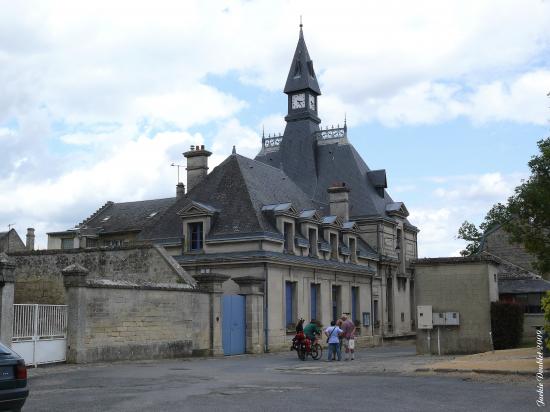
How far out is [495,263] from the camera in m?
25.1

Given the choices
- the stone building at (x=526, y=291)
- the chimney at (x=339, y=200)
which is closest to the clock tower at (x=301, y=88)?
the chimney at (x=339, y=200)

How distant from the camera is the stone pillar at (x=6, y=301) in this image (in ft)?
57.5

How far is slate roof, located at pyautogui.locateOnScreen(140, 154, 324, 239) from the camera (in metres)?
31.8

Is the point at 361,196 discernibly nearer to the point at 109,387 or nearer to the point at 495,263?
the point at 495,263

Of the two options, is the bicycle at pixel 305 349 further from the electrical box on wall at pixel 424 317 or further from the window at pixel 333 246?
the window at pixel 333 246

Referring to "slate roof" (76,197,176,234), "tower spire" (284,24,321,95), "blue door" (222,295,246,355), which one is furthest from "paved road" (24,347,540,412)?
"tower spire" (284,24,321,95)

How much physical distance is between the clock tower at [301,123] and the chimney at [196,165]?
A: 28.4ft

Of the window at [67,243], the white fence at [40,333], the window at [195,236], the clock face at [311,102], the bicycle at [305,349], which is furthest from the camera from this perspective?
the clock face at [311,102]

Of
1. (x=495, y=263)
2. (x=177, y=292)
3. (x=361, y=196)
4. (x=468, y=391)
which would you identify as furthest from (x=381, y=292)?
(x=468, y=391)

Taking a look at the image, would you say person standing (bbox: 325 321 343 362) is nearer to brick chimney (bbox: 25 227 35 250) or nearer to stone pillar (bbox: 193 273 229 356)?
stone pillar (bbox: 193 273 229 356)

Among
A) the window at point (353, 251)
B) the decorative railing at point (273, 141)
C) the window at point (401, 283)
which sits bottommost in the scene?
the window at point (401, 283)

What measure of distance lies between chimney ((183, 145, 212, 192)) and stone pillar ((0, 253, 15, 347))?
20.6 meters

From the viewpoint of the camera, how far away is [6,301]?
17.7 meters

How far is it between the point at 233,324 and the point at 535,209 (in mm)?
11656
